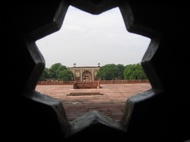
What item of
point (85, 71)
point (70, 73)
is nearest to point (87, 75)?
point (85, 71)

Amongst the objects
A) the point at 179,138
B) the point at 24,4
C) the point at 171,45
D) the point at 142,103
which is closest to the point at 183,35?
the point at 171,45

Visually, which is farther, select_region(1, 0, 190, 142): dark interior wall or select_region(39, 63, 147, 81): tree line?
select_region(39, 63, 147, 81): tree line

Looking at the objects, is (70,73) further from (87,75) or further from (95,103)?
(95,103)

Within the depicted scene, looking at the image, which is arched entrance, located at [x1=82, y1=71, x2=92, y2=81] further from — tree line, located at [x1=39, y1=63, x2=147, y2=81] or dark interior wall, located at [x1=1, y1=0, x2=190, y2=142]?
dark interior wall, located at [x1=1, y1=0, x2=190, y2=142]

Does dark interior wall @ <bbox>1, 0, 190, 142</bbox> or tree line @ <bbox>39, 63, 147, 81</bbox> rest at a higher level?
tree line @ <bbox>39, 63, 147, 81</bbox>

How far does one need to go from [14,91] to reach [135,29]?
2.04ft

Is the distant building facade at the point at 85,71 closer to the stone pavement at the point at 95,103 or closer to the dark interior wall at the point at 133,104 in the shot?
the stone pavement at the point at 95,103

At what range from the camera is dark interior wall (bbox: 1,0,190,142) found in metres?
0.89

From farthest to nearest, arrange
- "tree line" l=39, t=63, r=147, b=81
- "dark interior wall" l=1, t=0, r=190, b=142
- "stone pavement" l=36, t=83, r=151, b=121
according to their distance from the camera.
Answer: "tree line" l=39, t=63, r=147, b=81, "stone pavement" l=36, t=83, r=151, b=121, "dark interior wall" l=1, t=0, r=190, b=142

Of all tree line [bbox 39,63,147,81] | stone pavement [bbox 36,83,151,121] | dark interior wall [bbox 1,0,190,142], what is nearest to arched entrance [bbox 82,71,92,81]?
tree line [bbox 39,63,147,81]

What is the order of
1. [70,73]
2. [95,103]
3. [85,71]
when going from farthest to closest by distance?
[85,71], [70,73], [95,103]

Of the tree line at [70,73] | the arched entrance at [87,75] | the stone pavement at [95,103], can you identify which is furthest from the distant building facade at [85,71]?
the stone pavement at [95,103]

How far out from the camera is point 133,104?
944 millimetres

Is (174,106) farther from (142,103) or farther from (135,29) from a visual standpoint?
(135,29)
